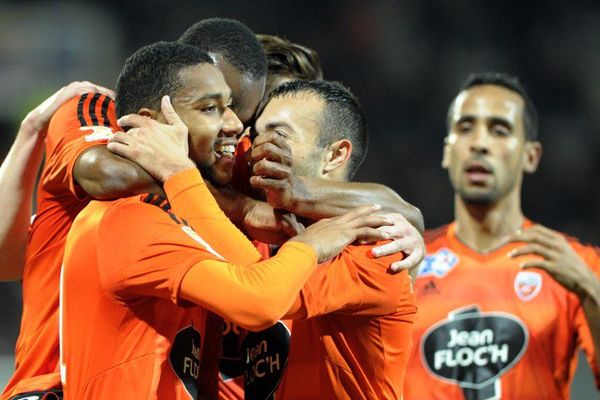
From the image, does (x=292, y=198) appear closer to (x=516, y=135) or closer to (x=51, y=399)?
(x=51, y=399)

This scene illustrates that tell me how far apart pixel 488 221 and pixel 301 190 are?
271cm

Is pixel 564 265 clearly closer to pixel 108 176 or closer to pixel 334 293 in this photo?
pixel 334 293

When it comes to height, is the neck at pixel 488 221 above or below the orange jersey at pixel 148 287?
above

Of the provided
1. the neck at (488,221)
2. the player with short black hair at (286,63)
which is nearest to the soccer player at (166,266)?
the player with short black hair at (286,63)

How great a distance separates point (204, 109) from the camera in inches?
107

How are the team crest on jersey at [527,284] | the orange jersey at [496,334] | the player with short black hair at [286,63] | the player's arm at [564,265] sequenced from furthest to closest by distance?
the team crest on jersey at [527,284]
the orange jersey at [496,334]
the player's arm at [564,265]
the player with short black hair at [286,63]

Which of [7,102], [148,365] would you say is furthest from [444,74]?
[148,365]

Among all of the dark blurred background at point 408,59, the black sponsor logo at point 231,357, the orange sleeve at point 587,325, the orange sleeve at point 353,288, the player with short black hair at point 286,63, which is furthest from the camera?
the dark blurred background at point 408,59

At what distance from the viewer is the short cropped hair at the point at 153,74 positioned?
2.71 meters

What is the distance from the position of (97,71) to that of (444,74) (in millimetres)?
3004

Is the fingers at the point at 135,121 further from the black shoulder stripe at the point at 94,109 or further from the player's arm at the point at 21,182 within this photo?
the player's arm at the point at 21,182

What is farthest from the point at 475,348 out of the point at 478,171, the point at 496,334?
the point at 478,171

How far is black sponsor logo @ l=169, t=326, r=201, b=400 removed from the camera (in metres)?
2.59

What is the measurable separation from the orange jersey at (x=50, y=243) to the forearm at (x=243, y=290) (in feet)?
2.13
